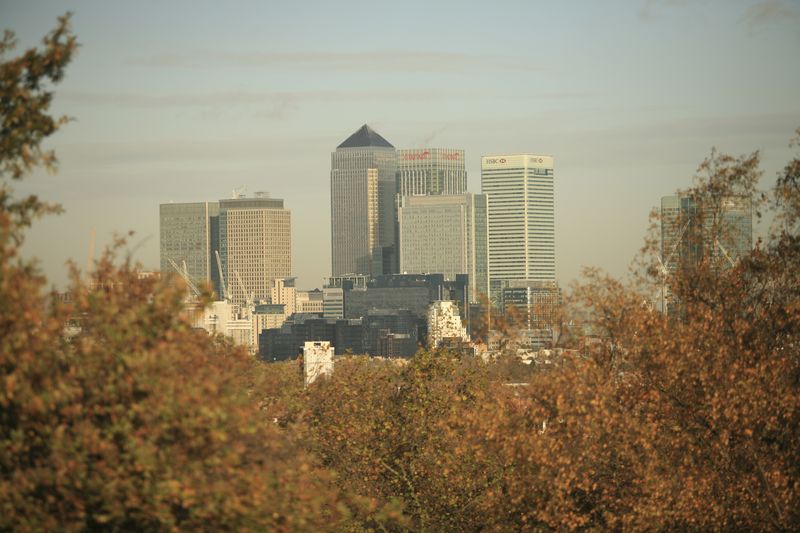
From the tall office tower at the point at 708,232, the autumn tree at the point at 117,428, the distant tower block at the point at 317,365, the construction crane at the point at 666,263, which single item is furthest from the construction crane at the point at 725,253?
the distant tower block at the point at 317,365

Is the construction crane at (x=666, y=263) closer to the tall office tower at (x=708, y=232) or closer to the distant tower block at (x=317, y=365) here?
the tall office tower at (x=708, y=232)

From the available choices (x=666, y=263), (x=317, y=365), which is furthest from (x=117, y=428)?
(x=317, y=365)

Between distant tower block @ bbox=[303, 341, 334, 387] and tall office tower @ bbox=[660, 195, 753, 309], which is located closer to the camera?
tall office tower @ bbox=[660, 195, 753, 309]

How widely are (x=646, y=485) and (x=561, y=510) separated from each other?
2.36 metres

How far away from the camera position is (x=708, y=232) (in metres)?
29.6

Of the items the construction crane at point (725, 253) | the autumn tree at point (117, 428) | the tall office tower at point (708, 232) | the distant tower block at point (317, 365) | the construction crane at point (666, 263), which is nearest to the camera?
the autumn tree at point (117, 428)

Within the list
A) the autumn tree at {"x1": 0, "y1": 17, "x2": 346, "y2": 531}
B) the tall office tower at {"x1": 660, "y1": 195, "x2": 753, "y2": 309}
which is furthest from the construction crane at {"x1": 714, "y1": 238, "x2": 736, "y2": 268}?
the autumn tree at {"x1": 0, "y1": 17, "x2": 346, "y2": 531}

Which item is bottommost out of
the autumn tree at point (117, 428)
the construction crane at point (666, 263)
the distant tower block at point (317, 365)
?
the distant tower block at point (317, 365)

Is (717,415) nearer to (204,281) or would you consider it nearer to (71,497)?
(204,281)

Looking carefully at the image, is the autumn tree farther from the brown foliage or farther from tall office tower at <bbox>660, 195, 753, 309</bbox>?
tall office tower at <bbox>660, 195, 753, 309</bbox>

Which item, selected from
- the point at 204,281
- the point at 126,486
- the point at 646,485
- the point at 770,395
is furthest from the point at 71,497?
the point at 770,395

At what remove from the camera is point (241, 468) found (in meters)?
17.3

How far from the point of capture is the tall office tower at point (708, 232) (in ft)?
96.7

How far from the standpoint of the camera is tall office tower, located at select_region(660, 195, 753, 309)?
29.5 metres
